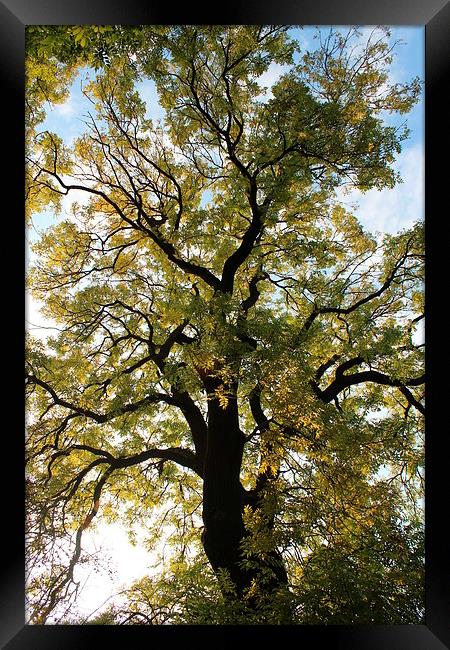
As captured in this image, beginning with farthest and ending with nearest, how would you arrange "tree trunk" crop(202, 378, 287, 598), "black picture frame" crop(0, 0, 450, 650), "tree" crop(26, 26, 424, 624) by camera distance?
"tree trunk" crop(202, 378, 287, 598) → "tree" crop(26, 26, 424, 624) → "black picture frame" crop(0, 0, 450, 650)

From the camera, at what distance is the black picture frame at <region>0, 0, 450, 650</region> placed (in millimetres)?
2156

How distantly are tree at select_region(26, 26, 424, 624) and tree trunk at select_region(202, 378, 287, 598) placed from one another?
0.02 metres

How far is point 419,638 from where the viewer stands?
2266 millimetres

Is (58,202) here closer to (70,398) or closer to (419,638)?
(70,398)

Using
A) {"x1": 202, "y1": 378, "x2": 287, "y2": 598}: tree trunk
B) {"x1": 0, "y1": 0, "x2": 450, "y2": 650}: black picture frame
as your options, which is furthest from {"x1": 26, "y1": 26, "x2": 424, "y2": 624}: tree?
{"x1": 0, "y1": 0, "x2": 450, "y2": 650}: black picture frame

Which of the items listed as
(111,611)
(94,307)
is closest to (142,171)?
(94,307)

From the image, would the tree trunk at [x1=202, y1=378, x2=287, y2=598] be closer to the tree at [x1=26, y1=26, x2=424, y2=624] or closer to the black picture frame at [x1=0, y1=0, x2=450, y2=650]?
the tree at [x1=26, y1=26, x2=424, y2=624]
